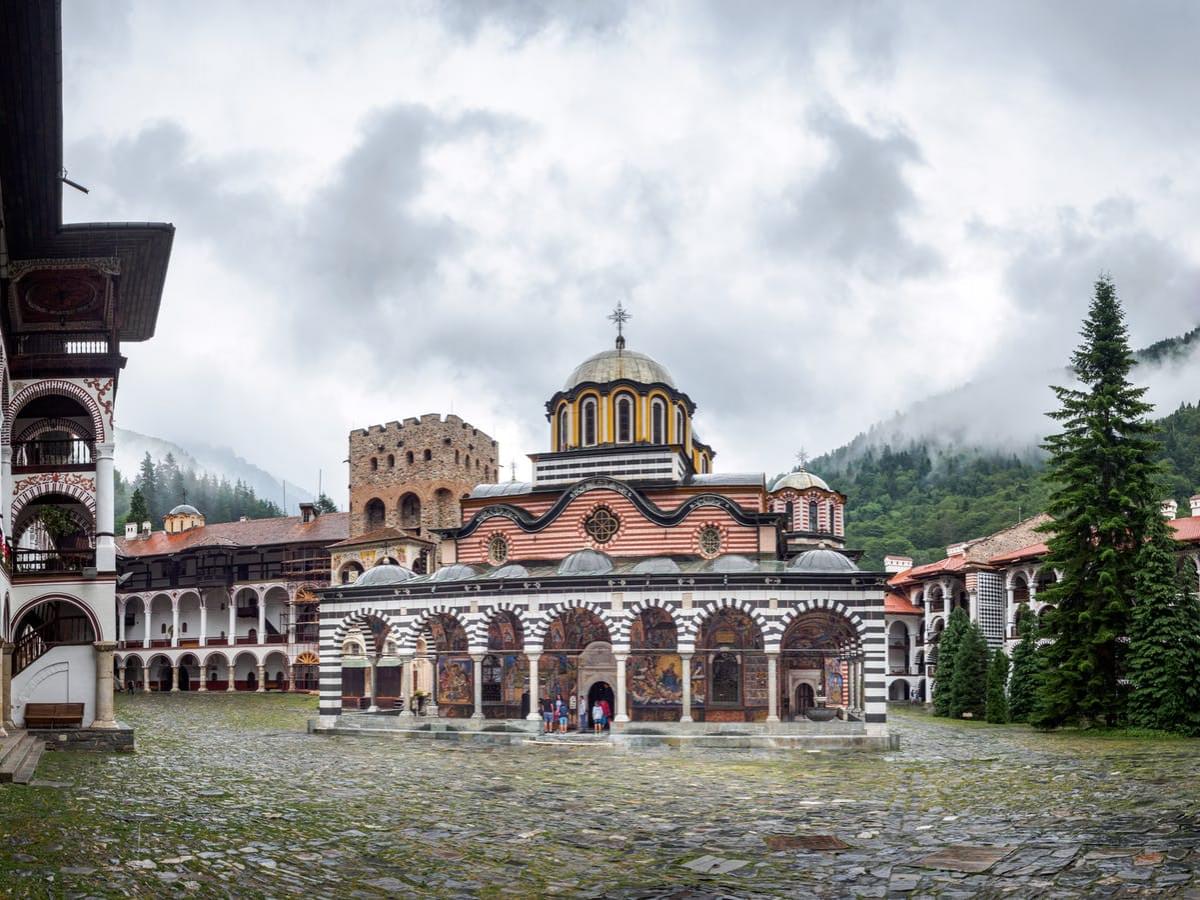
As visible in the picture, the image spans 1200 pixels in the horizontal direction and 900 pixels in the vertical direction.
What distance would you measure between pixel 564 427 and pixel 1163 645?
1933cm

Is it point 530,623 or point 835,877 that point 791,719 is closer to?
point 530,623

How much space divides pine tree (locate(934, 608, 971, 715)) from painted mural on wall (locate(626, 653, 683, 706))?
17.4 metres

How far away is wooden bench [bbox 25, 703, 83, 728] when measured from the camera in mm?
23141

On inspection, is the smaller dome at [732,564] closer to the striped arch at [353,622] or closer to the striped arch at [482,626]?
the striped arch at [482,626]

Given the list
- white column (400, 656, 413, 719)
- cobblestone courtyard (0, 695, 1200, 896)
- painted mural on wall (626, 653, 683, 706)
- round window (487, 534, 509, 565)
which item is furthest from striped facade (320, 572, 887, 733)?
round window (487, 534, 509, 565)

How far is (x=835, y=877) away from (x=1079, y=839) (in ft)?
9.56

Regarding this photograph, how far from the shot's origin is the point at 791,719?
33188 mm

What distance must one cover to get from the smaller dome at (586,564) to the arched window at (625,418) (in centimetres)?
826

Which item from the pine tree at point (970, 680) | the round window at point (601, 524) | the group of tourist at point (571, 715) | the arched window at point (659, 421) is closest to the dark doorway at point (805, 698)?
the group of tourist at point (571, 715)

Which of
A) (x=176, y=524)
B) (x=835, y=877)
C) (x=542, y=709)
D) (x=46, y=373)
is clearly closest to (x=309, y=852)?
(x=835, y=877)

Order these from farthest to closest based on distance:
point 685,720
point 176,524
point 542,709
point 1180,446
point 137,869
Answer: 1. point 1180,446
2. point 176,524
3. point 542,709
4. point 685,720
5. point 137,869

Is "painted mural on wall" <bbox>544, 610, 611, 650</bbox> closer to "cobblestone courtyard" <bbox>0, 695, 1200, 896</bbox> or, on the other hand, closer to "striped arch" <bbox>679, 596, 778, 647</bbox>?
"striped arch" <bbox>679, 596, 778, 647</bbox>

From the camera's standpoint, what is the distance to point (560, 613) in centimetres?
2983

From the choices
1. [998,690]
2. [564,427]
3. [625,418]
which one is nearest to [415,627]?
[564,427]
